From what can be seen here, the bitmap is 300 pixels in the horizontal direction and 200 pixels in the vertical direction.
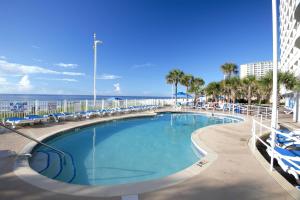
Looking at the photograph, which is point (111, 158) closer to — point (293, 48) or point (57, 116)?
point (57, 116)

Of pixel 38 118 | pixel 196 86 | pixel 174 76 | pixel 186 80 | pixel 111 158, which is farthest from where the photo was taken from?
pixel 196 86

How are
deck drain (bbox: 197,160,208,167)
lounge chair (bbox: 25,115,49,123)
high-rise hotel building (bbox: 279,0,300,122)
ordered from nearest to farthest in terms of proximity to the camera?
deck drain (bbox: 197,160,208,167), high-rise hotel building (bbox: 279,0,300,122), lounge chair (bbox: 25,115,49,123)

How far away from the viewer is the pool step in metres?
4.77

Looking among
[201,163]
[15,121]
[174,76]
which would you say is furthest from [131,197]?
[174,76]

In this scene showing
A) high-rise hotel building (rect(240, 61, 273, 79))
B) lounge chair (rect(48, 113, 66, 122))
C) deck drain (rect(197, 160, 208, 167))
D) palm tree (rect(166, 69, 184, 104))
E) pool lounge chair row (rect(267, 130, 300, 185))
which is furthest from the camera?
high-rise hotel building (rect(240, 61, 273, 79))

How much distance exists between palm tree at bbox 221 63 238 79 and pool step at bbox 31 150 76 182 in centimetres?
3058

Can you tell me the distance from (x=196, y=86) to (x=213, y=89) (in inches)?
102

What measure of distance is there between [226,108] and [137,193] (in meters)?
18.3

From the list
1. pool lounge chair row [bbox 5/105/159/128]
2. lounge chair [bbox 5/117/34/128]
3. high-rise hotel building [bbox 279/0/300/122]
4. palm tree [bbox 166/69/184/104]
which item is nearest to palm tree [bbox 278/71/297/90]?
high-rise hotel building [bbox 279/0/300/122]

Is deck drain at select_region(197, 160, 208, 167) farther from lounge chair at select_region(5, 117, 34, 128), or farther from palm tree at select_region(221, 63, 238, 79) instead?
palm tree at select_region(221, 63, 238, 79)

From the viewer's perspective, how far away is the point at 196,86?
97.5 ft

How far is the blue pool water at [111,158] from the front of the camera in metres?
4.95

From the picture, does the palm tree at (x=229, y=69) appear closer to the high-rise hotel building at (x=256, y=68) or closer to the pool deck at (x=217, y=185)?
the pool deck at (x=217, y=185)

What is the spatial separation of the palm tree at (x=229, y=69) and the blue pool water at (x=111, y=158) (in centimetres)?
2581
